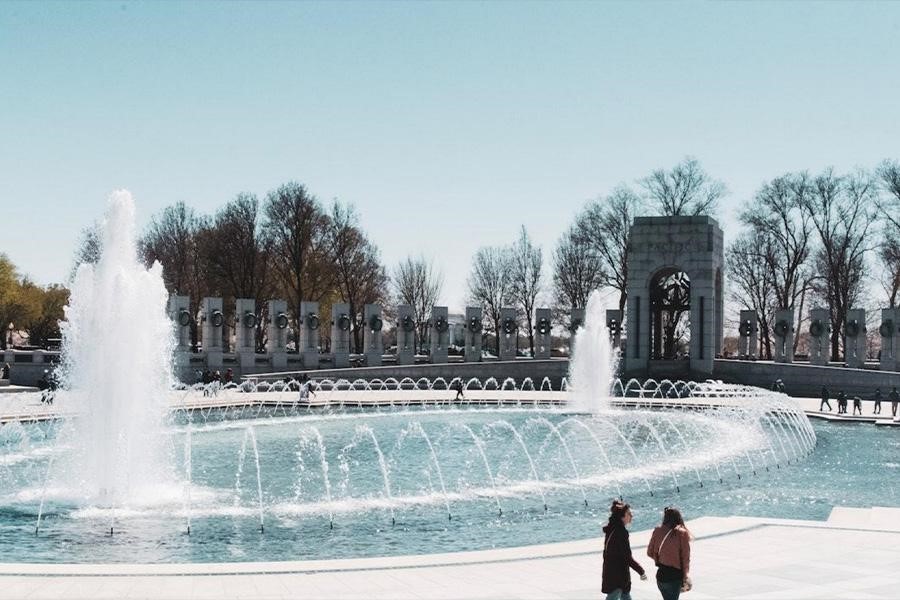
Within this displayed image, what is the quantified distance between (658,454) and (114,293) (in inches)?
529

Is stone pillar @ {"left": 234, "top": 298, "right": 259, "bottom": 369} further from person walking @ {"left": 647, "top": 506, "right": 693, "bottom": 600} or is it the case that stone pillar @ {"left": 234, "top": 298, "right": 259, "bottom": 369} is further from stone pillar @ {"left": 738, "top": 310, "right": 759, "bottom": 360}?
person walking @ {"left": 647, "top": 506, "right": 693, "bottom": 600}

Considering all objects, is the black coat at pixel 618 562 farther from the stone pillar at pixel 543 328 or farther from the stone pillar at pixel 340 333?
the stone pillar at pixel 543 328

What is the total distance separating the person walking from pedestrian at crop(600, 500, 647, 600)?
19 cm

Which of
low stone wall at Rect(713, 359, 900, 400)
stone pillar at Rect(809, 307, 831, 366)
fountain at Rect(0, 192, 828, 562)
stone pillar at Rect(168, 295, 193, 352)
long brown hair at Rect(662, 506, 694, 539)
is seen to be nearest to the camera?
long brown hair at Rect(662, 506, 694, 539)

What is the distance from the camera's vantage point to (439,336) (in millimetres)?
54094

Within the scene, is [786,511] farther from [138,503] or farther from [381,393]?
[381,393]

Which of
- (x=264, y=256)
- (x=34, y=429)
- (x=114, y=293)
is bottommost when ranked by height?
(x=34, y=429)

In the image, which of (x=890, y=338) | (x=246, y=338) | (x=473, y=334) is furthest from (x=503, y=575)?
(x=473, y=334)

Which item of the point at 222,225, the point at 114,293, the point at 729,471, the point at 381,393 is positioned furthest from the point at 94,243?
the point at 729,471

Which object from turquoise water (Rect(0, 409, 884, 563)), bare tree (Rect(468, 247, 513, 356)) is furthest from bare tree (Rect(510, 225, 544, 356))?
turquoise water (Rect(0, 409, 884, 563))

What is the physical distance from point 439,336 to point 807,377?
19266 millimetres

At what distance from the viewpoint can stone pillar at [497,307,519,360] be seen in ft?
178

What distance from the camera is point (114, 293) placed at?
1981cm

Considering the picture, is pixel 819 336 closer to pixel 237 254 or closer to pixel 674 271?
pixel 674 271
